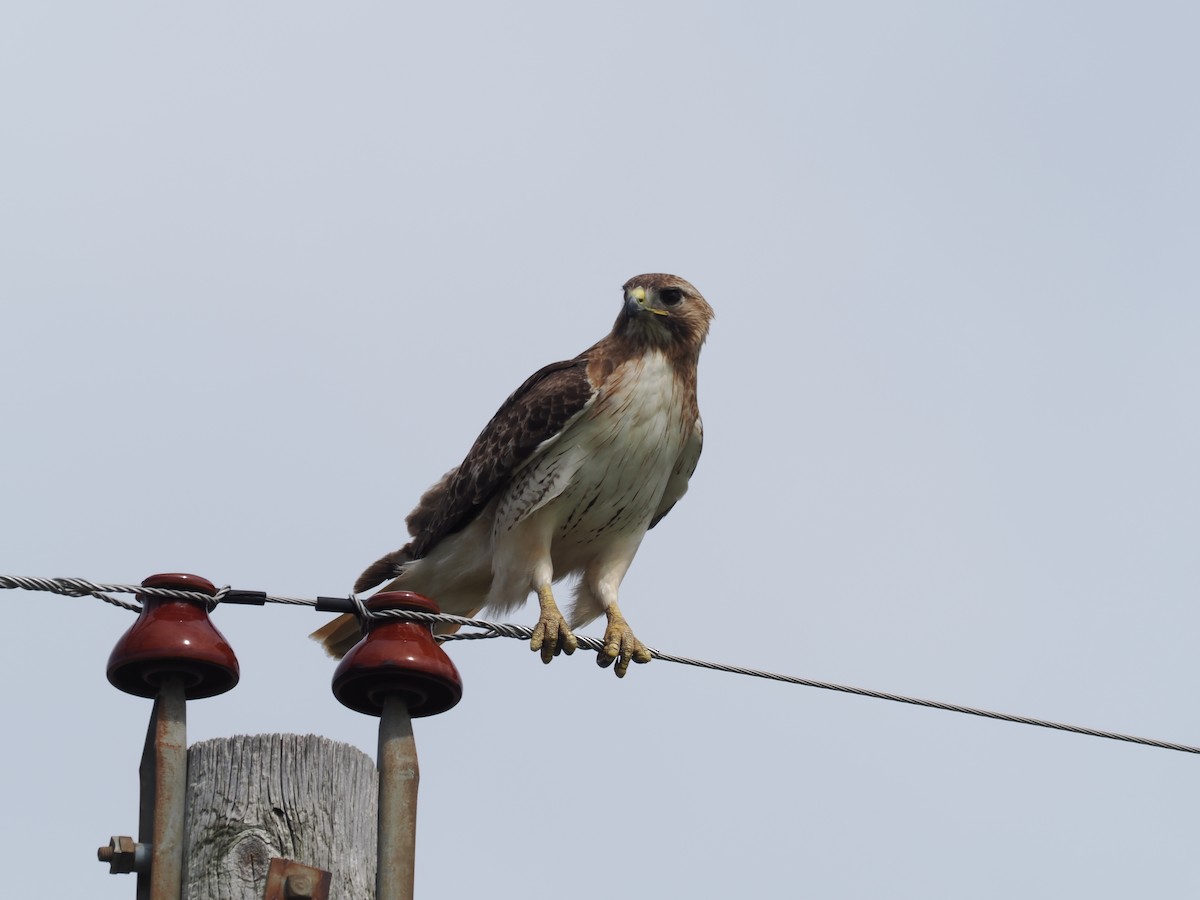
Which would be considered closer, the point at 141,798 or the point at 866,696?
the point at 141,798

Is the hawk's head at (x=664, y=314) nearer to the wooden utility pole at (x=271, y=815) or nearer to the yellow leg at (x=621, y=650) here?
the yellow leg at (x=621, y=650)

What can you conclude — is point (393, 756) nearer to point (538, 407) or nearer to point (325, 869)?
point (325, 869)

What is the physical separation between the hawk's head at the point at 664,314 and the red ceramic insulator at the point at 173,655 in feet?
13.4

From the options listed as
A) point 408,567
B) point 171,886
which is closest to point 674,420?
point 408,567

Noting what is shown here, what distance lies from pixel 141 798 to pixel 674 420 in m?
4.30

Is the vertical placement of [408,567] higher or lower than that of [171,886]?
higher

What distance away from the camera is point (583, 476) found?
7.70 metres

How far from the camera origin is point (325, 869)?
12.1 ft

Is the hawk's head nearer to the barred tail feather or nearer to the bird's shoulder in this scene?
the bird's shoulder

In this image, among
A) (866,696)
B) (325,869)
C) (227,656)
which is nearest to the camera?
(325,869)

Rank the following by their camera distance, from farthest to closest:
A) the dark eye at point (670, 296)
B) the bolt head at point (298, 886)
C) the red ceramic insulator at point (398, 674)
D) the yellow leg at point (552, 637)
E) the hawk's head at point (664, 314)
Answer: the dark eye at point (670, 296) → the hawk's head at point (664, 314) → the yellow leg at point (552, 637) → the red ceramic insulator at point (398, 674) → the bolt head at point (298, 886)

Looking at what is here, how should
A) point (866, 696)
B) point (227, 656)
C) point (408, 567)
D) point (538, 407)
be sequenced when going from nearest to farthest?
point (227, 656) → point (866, 696) → point (538, 407) → point (408, 567)

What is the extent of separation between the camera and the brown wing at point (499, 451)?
25.3 feet

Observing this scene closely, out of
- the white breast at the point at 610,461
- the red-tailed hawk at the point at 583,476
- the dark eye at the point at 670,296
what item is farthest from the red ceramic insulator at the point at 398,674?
the dark eye at the point at 670,296
